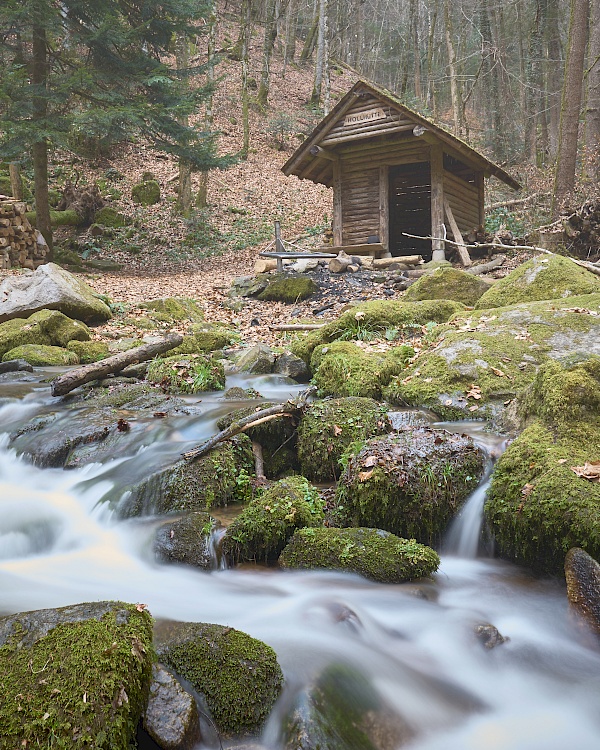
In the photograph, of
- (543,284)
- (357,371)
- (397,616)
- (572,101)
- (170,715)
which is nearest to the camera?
(170,715)

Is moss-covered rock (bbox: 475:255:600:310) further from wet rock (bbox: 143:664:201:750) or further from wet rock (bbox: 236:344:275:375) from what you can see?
wet rock (bbox: 143:664:201:750)

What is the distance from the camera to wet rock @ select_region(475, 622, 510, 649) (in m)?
2.87

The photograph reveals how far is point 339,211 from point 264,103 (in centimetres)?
1729

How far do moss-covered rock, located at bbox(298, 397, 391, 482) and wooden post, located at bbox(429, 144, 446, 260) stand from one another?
12412 mm

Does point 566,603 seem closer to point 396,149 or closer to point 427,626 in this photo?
point 427,626

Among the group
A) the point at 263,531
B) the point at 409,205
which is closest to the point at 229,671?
the point at 263,531

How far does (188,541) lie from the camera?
3598 mm

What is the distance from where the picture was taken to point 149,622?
7.64ft

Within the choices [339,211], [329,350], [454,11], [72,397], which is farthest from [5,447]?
[454,11]

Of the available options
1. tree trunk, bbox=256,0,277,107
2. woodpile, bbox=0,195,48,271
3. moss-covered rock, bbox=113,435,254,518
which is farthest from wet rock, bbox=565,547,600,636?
tree trunk, bbox=256,0,277,107

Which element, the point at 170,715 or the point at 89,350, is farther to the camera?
the point at 89,350

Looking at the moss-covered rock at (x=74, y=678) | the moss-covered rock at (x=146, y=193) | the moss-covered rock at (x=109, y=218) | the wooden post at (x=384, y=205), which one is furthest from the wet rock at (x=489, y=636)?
the moss-covered rock at (x=146, y=193)

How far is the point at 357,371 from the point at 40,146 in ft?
48.5

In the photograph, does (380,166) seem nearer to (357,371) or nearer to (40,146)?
(40,146)
